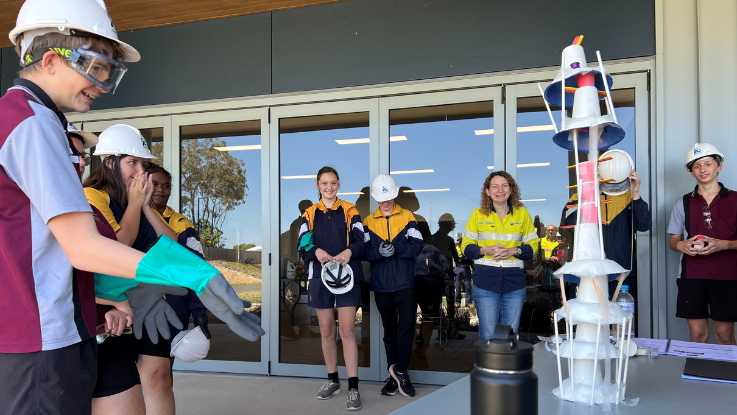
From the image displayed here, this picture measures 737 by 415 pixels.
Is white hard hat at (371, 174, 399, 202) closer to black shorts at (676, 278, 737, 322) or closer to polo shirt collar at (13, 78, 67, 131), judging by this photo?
black shorts at (676, 278, 737, 322)

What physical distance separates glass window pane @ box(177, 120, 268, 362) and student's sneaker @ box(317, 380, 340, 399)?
1003mm

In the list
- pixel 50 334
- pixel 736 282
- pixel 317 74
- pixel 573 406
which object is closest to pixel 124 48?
pixel 50 334

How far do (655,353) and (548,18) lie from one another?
10.2 ft

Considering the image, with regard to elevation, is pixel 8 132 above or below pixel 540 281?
above

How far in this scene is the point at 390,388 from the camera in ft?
13.6

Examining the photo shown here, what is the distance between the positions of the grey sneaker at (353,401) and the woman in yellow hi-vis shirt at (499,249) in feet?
3.25

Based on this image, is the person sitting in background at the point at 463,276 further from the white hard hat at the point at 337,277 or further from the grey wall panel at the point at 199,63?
the grey wall panel at the point at 199,63

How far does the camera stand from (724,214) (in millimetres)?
3570

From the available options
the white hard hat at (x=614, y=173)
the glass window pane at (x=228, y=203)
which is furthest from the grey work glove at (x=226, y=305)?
the glass window pane at (x=228, y=203)

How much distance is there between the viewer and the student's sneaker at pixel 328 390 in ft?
13.4

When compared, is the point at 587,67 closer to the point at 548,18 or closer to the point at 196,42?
the point at 548,18

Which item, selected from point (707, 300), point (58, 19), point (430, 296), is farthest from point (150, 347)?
point (707, 300)

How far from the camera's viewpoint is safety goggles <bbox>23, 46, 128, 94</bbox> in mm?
1201

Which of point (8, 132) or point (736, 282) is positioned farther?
point (736, 282)
